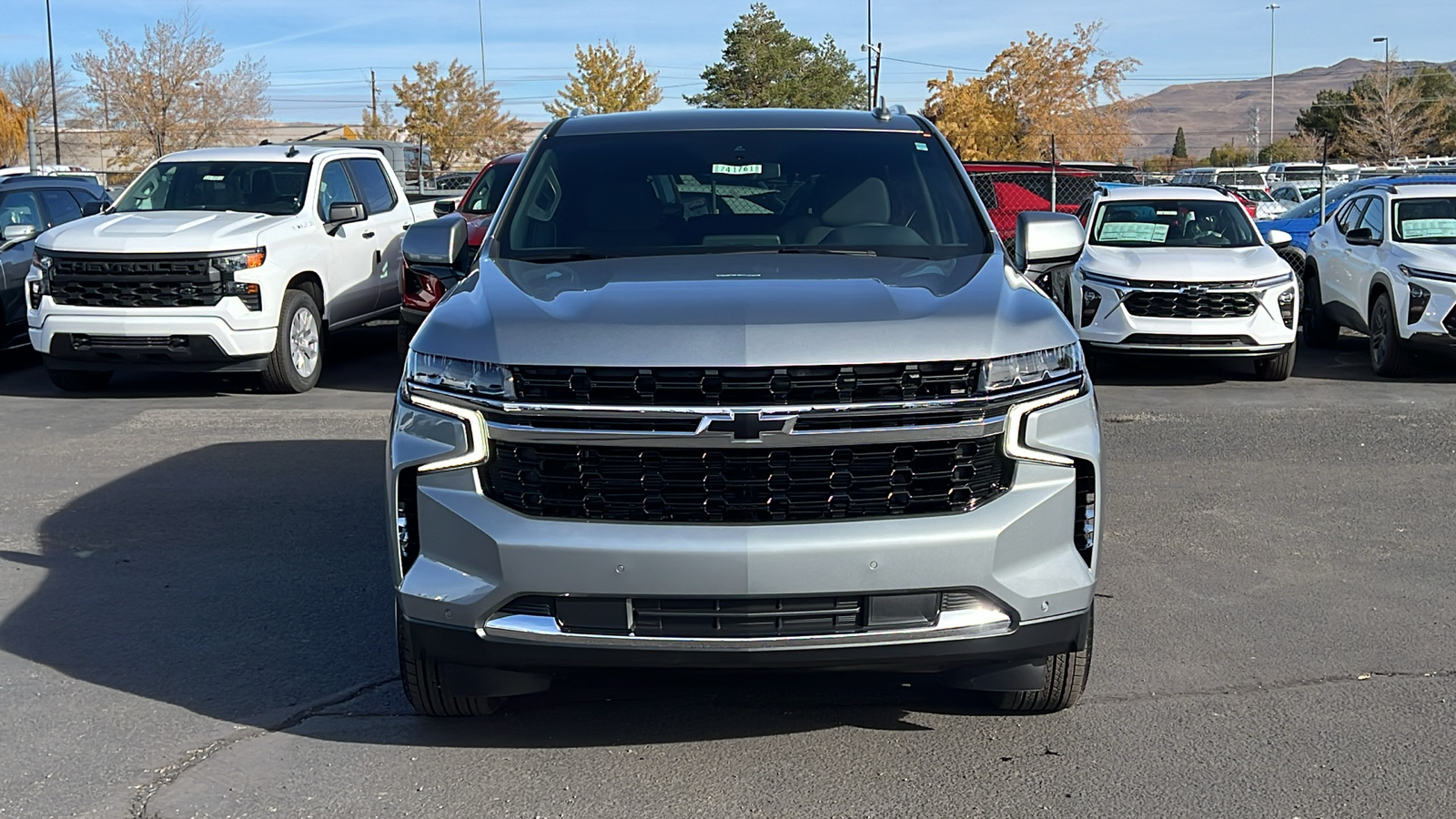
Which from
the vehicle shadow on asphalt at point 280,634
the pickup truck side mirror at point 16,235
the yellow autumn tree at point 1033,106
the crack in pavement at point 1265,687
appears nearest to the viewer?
the vehicle shadow on asphalt at point 280,634

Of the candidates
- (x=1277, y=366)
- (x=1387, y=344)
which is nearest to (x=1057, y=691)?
(x=1277, y=366)

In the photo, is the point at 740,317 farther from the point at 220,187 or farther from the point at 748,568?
the point at 220,187

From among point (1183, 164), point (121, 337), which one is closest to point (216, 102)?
point (121, 337)

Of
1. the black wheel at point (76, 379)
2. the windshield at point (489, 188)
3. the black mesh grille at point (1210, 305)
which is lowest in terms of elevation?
the black wheel at point (76, 379)

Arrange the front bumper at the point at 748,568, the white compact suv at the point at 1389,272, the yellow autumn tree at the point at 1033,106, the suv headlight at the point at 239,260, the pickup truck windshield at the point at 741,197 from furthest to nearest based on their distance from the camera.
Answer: the yellow autumn tree at the point at 1033,106 → the white compact suv at the point at 1389,272 → the suv headlight at the point at 239,260 → the pickup truck windshield at the point at 741,197 → the front bumper at the point at 748,568

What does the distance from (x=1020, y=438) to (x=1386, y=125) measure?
59166 mm

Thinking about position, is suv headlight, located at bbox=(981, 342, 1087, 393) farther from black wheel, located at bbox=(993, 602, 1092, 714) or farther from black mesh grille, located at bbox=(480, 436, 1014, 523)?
black wheel, located at bbox=(993, 602, 1092, 714)

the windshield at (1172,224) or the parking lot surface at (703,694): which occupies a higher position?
the windshield at (1172,224)

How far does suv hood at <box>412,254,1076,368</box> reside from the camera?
12.2 ft

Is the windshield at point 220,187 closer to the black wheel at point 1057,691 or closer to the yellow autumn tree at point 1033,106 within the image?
the black wheel at point 1057,691

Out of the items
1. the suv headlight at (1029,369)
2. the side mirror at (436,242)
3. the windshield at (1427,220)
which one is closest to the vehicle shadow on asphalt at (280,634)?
the suv headlight at (1029,369)

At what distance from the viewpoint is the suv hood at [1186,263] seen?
39.5ft

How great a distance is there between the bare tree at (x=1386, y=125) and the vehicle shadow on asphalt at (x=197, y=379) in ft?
165

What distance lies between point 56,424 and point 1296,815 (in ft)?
29.6
